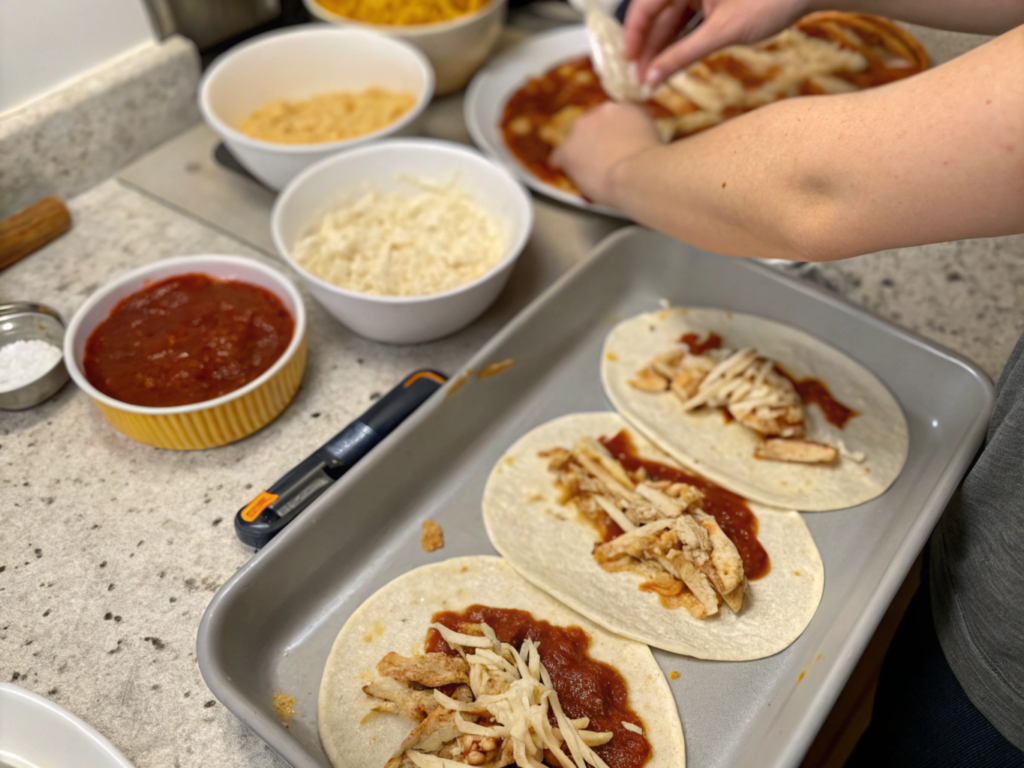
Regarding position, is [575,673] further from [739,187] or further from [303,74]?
[303,74]

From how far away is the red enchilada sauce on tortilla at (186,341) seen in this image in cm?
141

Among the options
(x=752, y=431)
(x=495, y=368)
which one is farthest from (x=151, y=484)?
(x=752, y=431)

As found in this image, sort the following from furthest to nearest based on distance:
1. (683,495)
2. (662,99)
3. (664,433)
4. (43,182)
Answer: (662,99) < (43,182) < (664,433) < (683,495)

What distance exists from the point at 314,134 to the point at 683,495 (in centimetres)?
136

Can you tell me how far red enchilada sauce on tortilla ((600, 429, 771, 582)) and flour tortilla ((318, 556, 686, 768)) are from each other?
0.22 m

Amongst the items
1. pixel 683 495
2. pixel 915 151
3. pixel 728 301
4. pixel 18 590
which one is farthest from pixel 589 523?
pixel 18 590

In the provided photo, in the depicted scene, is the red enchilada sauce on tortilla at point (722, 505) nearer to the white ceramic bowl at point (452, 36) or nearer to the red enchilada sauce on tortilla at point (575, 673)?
the red enchilada sauce on tortilla at point (575, 673)

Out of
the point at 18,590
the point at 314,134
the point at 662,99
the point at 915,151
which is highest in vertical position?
the point at 915,151

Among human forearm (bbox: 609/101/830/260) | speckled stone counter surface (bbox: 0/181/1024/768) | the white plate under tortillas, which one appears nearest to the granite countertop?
speckled stone counter surface (bbox: 0/181/1024/768)

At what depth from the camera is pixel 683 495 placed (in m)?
1.45

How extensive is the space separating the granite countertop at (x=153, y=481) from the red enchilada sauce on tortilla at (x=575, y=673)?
396mm

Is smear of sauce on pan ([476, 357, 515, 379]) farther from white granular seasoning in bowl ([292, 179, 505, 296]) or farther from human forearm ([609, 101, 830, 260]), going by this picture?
human forearm ([609, 101, 830, 260])

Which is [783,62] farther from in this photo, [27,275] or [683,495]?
[27,275]

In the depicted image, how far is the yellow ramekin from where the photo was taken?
4.43ft
